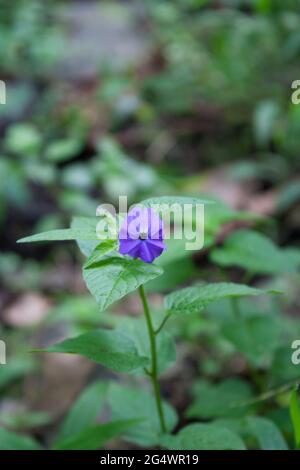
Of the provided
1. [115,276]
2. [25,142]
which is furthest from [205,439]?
[25,142]

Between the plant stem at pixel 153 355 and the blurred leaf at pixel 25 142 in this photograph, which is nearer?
the plant stem at pixel 153 355

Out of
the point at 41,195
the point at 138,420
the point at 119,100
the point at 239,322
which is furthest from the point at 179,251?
the point at 119,100

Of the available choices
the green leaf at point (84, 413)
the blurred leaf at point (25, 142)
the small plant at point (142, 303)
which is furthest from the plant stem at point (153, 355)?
the blurred leaf at point (25, 142)

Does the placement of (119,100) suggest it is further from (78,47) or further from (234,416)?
(234,416)

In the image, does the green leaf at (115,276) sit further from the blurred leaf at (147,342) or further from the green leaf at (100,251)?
the blurred leaf at (147,342)

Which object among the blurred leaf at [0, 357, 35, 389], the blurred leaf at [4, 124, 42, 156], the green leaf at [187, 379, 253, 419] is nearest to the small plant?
the green leaf at [187, 379, 253, 419]
